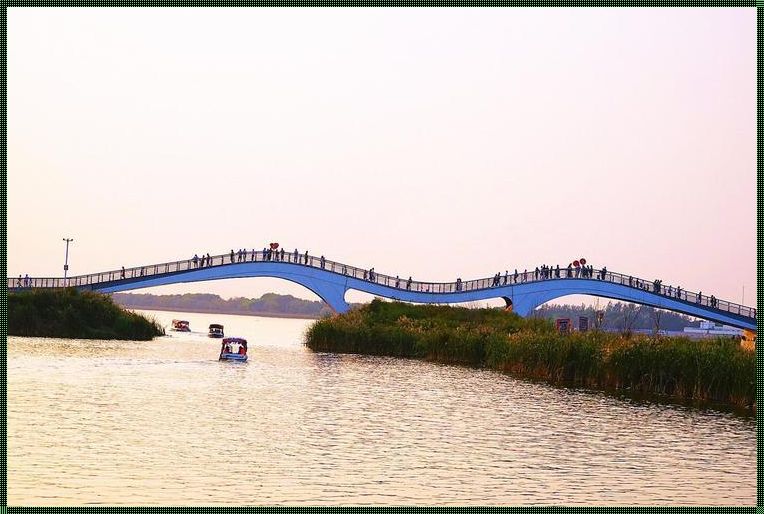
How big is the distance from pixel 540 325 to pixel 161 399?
33995 millimetres

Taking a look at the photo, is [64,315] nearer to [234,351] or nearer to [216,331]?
[234,351]

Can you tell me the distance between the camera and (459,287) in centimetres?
8956

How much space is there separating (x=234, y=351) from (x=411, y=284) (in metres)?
37.9

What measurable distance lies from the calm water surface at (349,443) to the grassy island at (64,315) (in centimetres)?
2231

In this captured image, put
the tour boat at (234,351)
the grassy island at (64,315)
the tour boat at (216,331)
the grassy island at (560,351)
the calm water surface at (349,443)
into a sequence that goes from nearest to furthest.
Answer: the calm water surface at (349,443)
the grassy island at (560,351)
the tour boat at (234,351)
the grassy island at (64,315)
the tour boat at (216,331)

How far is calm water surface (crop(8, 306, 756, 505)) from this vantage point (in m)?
18.2

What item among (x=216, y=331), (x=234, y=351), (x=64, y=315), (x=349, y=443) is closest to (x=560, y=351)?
(x=234, y=351)

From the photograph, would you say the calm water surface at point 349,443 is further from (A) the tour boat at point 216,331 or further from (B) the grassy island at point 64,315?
(A) the tour boat at point 216,331

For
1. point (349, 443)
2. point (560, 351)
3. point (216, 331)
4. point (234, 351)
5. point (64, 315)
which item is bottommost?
point (349, 443)

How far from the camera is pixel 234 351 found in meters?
51.8

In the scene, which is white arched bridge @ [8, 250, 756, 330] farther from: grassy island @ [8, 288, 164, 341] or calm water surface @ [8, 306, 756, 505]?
calm water surface @ [8, 306, 756, 505]

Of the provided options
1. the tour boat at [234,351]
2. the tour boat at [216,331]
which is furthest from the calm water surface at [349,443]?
the tour boat at [216,331]

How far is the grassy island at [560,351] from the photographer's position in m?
34.1

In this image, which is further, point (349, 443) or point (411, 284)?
point (411, 284)
